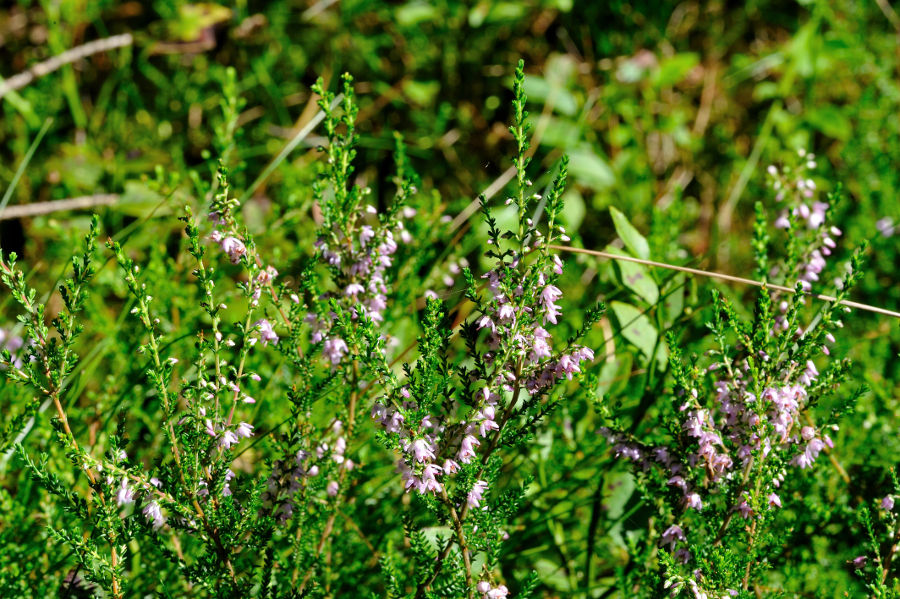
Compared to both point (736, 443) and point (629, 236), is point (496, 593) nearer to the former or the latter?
point (736, 443)

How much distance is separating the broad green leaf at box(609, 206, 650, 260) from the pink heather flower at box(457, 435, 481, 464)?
1239mm

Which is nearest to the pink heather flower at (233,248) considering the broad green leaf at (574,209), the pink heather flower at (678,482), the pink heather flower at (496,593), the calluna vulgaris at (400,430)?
the calluna vulgaris at (400,430)

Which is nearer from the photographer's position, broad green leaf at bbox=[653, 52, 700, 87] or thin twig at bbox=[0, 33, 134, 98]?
thin twig at bbox=[0, 33, 134, 98]

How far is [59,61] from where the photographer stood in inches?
172

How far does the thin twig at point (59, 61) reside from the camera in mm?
4258

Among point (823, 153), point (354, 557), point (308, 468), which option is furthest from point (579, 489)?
point (823, 153)

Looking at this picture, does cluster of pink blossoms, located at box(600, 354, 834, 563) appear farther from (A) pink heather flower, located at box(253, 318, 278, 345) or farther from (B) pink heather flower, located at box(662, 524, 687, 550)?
(A) pink heather flower, located at box(253, 318, 278, 345)

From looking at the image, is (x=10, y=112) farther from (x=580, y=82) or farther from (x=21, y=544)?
(x=580, y=82)

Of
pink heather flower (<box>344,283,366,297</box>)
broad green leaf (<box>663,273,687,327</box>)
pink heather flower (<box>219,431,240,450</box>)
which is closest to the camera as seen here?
pink heather flower (<box>219,431,240,450</box>)

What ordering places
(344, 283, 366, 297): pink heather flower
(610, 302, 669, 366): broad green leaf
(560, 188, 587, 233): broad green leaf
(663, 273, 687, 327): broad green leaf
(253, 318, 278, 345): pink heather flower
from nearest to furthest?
(253, 318, 278, 345): pink heather flower → (344, 283, 366, 297): pink heather flower → (610, 302, 669, 366): broad green leaf → (663, 273, 687, 327): broad green leaf → (560, 188, 587, 233): broad green leaf

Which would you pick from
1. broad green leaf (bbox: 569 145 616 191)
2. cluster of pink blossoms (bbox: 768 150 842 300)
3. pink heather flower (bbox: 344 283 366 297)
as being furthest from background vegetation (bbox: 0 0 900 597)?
pink heather flower (bbox: 344 283 366 297)

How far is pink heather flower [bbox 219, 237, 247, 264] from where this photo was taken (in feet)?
6.37

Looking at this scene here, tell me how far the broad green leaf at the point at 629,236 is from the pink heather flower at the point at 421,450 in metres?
1.34

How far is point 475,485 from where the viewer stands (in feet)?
5.96
